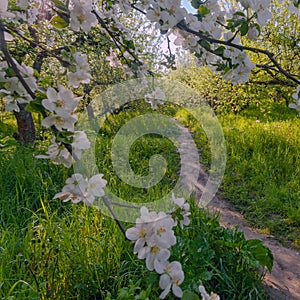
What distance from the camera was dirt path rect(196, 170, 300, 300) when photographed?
176 cm

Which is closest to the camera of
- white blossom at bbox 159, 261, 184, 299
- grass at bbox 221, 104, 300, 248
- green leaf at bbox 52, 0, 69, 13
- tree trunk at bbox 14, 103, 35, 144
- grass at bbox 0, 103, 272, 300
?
green leaf at bbox 52, 0, 69, 13

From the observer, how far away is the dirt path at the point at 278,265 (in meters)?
1.76

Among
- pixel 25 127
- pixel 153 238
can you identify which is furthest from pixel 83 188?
pixel 25 127

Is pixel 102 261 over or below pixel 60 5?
below

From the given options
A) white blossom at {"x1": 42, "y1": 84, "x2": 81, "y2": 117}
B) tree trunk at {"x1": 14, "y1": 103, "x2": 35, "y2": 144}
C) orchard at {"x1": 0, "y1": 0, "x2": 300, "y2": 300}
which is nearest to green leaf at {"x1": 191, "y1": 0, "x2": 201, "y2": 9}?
orchard at {"x1": 0, "y1": 0, "x2": 300, "y2": 300}

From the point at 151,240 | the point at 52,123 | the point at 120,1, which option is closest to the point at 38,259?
the point at 151,240

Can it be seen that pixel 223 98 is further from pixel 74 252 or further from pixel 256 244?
pixel 74 252

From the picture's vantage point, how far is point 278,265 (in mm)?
2061

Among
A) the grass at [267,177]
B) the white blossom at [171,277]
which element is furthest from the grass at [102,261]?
the grass at [267,177]

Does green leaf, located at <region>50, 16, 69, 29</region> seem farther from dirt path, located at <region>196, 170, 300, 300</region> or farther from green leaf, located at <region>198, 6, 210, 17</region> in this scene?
dirt path, located at <region>196, 170, 300, 300</region>

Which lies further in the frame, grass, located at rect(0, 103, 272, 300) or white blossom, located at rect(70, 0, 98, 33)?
grass, located at rect(0, 103, 272, 300)

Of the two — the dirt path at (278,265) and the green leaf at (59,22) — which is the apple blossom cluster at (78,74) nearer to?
the green leaf at (59,22)

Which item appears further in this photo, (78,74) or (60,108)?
(78,74)

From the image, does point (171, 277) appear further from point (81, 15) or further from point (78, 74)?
point (81, 15)
